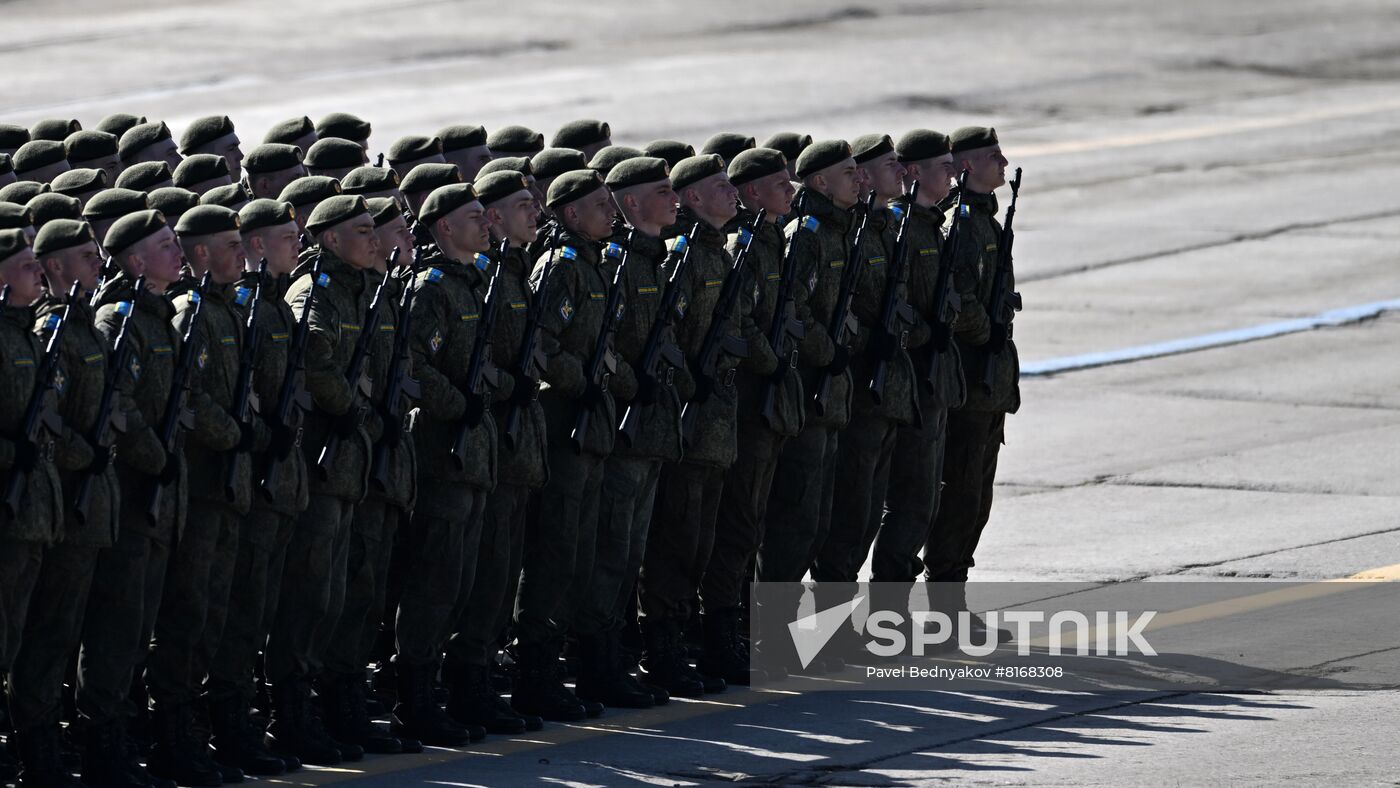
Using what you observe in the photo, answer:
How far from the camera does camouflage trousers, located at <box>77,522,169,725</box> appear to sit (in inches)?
348

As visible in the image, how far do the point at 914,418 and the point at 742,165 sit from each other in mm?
1319

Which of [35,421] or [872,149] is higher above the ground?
[872,149]

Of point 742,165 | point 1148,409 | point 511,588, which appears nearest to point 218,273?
point 511,588

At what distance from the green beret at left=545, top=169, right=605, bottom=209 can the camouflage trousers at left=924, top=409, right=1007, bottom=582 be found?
7.81ft

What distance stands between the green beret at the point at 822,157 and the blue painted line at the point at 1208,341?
6.43 meters

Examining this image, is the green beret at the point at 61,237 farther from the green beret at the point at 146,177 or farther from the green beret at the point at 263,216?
the green beret at the point at 146,177

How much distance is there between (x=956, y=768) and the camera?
9164mm

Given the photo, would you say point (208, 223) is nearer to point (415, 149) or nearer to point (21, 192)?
point (21, 192)

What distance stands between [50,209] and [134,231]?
49 centimetres

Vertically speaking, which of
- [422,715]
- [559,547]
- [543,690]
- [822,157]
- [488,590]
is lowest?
[422,715]

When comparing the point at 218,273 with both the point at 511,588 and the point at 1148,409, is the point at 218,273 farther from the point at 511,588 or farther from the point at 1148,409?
the point at 1148,409

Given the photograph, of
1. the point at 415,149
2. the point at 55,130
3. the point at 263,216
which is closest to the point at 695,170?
the point at 415,149

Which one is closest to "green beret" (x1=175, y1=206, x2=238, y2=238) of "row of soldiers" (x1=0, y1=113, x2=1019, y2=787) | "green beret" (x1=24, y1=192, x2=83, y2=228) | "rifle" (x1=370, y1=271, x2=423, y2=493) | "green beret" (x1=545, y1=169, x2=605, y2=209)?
"row of soldiers" (x1=0, y1=113, x2=1019, y2=787)

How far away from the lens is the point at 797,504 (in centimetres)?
1112
